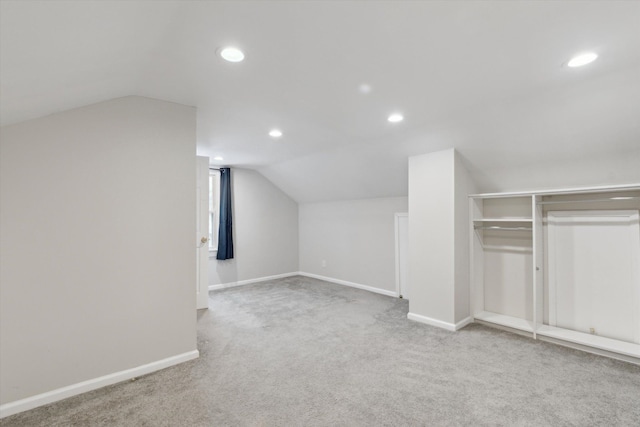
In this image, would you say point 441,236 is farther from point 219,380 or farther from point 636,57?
point 219,380

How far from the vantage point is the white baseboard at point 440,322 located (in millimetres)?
3299

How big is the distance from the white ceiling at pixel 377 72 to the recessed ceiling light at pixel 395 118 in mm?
60

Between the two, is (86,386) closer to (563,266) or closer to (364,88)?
(364,88)

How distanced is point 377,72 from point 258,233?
4.41 metres

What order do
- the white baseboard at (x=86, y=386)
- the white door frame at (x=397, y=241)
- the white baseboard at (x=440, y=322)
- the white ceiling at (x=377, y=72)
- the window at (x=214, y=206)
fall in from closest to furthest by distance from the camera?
the white ceiling at (x=377, y=72), the white baseboard at (x=86, y=386), the white baseboard at (x=440, y=322), the white door frame at (x=397, y=241), the window at (x=214, y=206)

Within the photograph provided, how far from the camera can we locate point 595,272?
2.95 metres

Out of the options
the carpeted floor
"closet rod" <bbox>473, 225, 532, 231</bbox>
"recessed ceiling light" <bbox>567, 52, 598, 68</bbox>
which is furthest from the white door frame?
"recessed ceiling light" <bbox>567, 52, 598, 68</bbox>

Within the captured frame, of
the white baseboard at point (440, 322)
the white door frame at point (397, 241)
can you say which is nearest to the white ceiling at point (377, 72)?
the white door frame at point (397, 241)

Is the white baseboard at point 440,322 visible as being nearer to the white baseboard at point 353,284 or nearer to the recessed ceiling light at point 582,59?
the white baseboard at point 353,284

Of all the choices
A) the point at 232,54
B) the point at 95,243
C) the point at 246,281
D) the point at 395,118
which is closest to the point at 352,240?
the point at 246,281

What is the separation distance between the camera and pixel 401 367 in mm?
2506

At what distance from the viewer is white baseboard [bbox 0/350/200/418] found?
1.96 meters

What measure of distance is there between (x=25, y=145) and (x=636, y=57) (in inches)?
160

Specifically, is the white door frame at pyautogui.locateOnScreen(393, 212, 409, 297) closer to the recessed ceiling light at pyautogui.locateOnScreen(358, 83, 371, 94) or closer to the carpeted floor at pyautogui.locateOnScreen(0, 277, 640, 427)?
the carpeted floor at pyautogui.locateOnScreen(0, 277, 640, 427)
